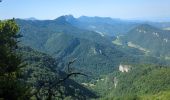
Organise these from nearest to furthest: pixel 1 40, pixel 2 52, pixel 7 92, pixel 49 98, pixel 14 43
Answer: pixel 49 98 < pixel 7 92 < pixel 2 52 < pixel 1 40 < pixel 14 43

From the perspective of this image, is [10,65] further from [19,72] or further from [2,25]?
[2,25]

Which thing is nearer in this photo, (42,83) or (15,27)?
(42,83)

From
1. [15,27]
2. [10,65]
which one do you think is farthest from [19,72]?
[15,27]

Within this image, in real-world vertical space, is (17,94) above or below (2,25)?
below

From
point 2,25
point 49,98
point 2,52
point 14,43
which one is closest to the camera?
point 49,98

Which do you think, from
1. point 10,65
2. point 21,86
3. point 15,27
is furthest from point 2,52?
point 15,27

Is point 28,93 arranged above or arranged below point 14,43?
below

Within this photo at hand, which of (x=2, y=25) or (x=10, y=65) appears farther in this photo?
(x=2, y=25)

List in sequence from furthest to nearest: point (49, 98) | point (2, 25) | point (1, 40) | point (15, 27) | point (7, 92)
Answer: point (15, 27), point (2, 25), point (1, 40), point (7, 92), point (49, 98)

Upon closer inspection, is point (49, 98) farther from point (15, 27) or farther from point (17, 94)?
point (15, 27)
